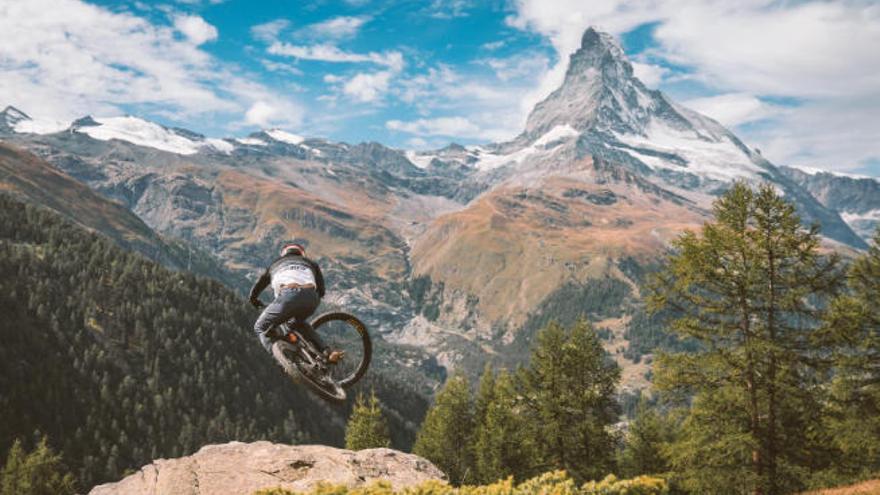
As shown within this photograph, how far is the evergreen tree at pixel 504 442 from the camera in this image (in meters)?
34.2

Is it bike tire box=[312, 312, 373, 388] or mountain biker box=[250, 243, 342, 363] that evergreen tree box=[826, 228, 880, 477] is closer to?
bike tire box=[312, 312, 373, 388]

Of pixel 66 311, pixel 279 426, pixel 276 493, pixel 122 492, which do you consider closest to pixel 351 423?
pixel 122 492

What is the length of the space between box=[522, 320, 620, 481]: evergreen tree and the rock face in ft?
38.6

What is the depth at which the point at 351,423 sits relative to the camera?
46844 mm

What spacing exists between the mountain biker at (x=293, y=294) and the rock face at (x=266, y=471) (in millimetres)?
5027

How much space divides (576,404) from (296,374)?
64.9ft

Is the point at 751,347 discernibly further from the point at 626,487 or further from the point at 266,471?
the point at 266,471

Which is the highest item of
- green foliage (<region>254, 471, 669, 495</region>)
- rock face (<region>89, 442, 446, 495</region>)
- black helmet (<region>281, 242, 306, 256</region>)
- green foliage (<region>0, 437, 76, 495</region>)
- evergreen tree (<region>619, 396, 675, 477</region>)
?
black helmet (<region>281, 242, 306, 256</region>)

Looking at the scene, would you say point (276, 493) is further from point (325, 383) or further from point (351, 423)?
point (351, 423)

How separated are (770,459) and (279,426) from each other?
643ft

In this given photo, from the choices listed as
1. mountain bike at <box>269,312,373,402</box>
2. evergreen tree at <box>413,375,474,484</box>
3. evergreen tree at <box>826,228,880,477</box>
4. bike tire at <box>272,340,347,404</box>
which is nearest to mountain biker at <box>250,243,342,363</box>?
mountain bike at <box>269,312,373,402</box>

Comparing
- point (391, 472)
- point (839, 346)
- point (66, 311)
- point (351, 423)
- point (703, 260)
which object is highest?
point (703, 260)

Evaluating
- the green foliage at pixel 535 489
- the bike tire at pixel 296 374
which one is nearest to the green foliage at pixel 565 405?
the bike tire at pixel 296 374

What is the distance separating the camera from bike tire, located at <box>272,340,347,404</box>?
42.9 feet
